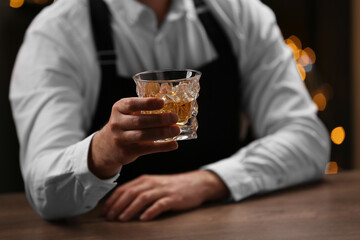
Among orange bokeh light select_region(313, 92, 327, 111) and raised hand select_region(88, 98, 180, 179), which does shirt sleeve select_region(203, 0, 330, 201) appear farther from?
orange bokeh light select_region(313, 92, 327, 111)

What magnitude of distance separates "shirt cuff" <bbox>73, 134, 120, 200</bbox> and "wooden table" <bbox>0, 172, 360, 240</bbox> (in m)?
0.07

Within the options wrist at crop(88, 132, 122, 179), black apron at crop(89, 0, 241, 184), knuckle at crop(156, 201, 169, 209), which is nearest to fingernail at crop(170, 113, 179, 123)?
wrist at crop(88, 132, 122, 179)

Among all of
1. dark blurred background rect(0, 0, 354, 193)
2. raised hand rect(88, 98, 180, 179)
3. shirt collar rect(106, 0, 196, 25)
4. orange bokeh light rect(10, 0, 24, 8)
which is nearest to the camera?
raised hand rect(88, 98, 180, 179)

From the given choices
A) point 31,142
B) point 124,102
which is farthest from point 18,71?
point 124,102

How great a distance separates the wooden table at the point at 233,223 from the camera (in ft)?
2.71

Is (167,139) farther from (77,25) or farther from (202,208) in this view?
(77,25)

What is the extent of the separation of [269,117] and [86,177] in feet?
1.79

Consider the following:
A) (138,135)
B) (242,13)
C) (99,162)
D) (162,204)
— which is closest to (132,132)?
(138,135)

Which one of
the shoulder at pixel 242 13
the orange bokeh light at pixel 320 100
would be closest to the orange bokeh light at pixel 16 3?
the shoulder at pixel 242 13

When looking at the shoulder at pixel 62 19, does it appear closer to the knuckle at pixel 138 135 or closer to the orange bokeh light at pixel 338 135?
the knuckle at pixel 138 135

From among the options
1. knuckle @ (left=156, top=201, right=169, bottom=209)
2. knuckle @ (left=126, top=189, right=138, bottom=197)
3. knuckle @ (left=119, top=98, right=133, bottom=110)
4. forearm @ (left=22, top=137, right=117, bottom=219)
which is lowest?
knuckle @ (left=156, top=201, right=169, bottom=209)

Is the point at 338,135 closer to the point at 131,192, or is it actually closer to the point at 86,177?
the point at 131,192

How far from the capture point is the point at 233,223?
88cm

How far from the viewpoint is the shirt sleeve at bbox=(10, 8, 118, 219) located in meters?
0.89
